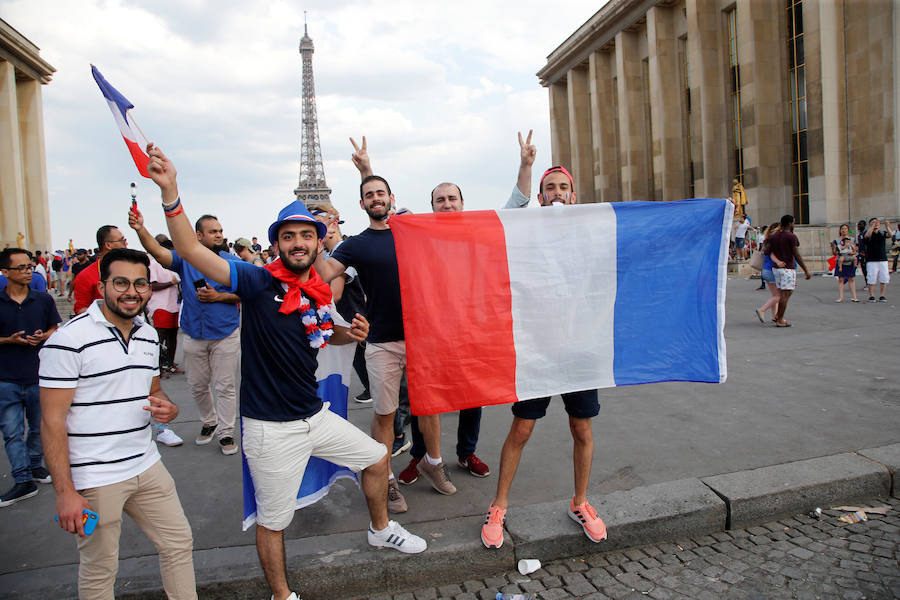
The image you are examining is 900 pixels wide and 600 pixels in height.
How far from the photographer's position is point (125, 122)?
2604 millimetres

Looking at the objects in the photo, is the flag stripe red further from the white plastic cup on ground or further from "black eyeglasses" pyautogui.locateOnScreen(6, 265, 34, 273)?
"black eyeglasses" pyautogui.locateOnScreen(6, 265, 34, 273)

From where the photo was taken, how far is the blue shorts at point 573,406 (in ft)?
11.0

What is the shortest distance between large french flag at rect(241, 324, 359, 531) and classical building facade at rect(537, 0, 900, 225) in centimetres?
2490

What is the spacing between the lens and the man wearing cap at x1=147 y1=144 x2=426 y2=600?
8.78 feet

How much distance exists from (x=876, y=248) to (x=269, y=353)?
1372 centimetres

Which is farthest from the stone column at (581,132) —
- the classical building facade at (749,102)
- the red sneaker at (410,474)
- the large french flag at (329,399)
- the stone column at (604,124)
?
the large french flag at (329,399)

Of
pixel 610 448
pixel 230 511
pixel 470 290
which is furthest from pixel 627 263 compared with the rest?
pixel 230 511

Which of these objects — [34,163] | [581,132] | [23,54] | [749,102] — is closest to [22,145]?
[34,163]

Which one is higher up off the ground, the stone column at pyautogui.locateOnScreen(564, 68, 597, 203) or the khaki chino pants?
Result: the stone column at pyautogui.locateOnScreen(564, 68, 597, 203)

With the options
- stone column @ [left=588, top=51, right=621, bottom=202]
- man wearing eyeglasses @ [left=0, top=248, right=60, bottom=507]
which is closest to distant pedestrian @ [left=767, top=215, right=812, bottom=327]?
man wearing eyeglasses @ [left=0, top=248, right=60, bottom=507]

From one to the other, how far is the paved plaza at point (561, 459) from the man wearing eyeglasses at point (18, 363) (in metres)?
0.25

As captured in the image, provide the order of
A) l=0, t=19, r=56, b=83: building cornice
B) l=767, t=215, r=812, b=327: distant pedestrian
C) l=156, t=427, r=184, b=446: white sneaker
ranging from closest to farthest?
l=156, t=427, r=184, b=446: white sneaker → l=767, t=215, r=812, b=327: distant pedestrian → l=0, t=19, r=56, b=83: building cornice

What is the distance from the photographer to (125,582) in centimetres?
292

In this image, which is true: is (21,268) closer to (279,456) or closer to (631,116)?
(279,456)
